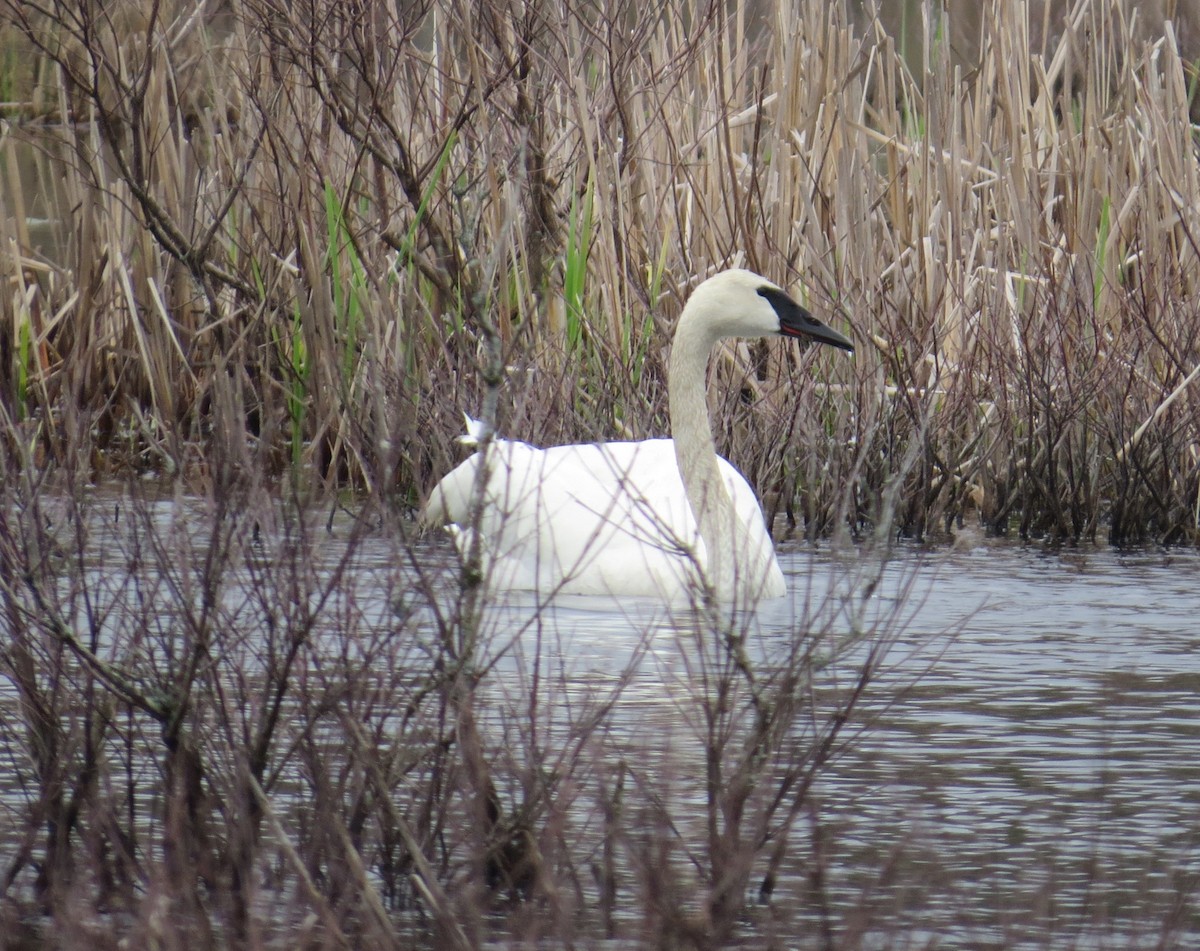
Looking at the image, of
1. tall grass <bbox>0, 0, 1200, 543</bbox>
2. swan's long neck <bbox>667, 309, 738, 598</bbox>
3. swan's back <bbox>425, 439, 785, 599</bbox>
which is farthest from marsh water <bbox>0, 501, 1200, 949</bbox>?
tall grass <bbox>0, 0, 1200, 543</bbox>

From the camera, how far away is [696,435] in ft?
23.0

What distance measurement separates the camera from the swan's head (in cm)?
714

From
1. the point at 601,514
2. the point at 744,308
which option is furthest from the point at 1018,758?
the point at 744,308

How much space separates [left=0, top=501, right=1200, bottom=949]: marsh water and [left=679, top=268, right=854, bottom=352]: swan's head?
71 cm

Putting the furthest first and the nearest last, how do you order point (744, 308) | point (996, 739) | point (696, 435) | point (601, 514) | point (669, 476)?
point (669, 476), point (744, 308), point (696, 435), point (601, 514), point (996, 739)

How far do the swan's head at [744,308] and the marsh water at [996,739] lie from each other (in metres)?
0.71

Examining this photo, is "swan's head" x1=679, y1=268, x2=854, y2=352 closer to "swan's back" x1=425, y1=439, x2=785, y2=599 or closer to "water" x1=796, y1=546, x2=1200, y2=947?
"swan's back" x1=425, y1=439, x2=785, y2=599

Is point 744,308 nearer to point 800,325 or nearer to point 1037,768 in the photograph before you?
point 800,325

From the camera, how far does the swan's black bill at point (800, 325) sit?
23.5 feet

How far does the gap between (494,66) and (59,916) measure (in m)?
5.49

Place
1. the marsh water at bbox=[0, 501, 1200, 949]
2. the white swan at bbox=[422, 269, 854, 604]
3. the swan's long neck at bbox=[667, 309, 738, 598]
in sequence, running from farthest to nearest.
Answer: the white swan at bbox=[422, 269, 854, 604]
the swan's long neck at bbox=[667, 309, 738, 598]
the marsh water at bbox=[0, 501, 1200, 949]

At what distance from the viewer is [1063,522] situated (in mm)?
7941

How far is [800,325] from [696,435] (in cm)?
50

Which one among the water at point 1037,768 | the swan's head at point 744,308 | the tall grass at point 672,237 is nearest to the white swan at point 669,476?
the swan's head at point 744,308
